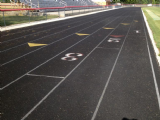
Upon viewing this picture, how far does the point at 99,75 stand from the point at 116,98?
169 cm

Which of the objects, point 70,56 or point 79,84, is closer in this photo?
point 79,84

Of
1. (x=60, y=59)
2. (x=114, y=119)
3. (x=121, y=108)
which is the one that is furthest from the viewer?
(x=60, y=59)

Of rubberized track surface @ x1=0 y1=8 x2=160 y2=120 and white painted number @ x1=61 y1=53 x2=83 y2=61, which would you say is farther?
white painted number @ x1=61 y1=53 x2=83 y2=61

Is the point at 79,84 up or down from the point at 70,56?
down

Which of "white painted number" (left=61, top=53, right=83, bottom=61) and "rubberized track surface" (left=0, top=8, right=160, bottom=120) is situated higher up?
"white painted number" (left=61, top=53, right=83, bottom=61)

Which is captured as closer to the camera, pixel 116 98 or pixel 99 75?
pixel 116 98

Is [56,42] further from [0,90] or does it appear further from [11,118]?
[11,118]

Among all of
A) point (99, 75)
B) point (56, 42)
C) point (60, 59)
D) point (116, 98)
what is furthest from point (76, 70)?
point (56, 42)

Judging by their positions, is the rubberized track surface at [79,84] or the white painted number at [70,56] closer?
the rubberized track surface at [79,84]

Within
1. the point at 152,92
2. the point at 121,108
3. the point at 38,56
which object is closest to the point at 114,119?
the point at 121,108

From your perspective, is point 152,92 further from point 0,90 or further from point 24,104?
point 0,90

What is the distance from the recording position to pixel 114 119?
420 centimetres

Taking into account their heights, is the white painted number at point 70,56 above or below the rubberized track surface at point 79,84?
above

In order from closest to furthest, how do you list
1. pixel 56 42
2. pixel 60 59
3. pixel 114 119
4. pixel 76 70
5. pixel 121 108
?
pixel 114 119, pixel 121 108, pixel 76 70, pixel 60 59, pixel 56 42
